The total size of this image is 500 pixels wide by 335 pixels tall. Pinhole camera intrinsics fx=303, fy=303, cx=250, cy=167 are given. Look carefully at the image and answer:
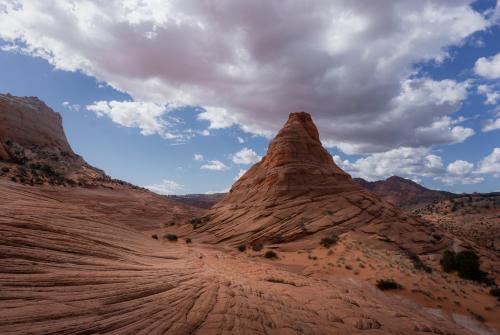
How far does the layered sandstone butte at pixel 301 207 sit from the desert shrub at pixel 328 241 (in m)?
1.68

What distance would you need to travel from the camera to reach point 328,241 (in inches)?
1048

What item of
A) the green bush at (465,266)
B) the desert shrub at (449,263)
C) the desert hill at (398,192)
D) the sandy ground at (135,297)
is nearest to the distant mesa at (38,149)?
the sandy ground at (135,297)

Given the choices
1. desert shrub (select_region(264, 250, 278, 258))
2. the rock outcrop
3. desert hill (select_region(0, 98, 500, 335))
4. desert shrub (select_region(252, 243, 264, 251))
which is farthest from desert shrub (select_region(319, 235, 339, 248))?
the rock outcrop

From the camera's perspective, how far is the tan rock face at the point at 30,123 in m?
71.8

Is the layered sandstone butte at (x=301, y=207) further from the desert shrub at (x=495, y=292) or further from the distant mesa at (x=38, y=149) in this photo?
the distant mesa at (x=38, y=149)

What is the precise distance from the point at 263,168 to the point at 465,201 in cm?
6301

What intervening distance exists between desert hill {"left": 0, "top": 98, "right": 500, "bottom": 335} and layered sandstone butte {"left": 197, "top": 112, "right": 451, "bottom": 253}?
0.19 m

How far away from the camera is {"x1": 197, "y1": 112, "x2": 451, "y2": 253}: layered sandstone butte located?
2994 cm

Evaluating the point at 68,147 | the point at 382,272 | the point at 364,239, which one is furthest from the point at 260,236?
the point at 68,147

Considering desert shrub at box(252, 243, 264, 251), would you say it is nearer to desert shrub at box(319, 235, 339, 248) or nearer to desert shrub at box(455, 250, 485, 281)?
desert shrub at box(319, 235, 339, 248)

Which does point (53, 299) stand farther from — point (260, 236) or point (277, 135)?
point (277, 135)

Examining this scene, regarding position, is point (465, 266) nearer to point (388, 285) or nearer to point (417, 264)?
point (417, 264)

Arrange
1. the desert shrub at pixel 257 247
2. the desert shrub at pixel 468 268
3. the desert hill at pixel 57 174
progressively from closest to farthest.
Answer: the desert shrub at pixel 468 268 < the desert shrub at pixel 257 247 < the desert hill at pixel 57 174

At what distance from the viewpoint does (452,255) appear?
24.1 metres
